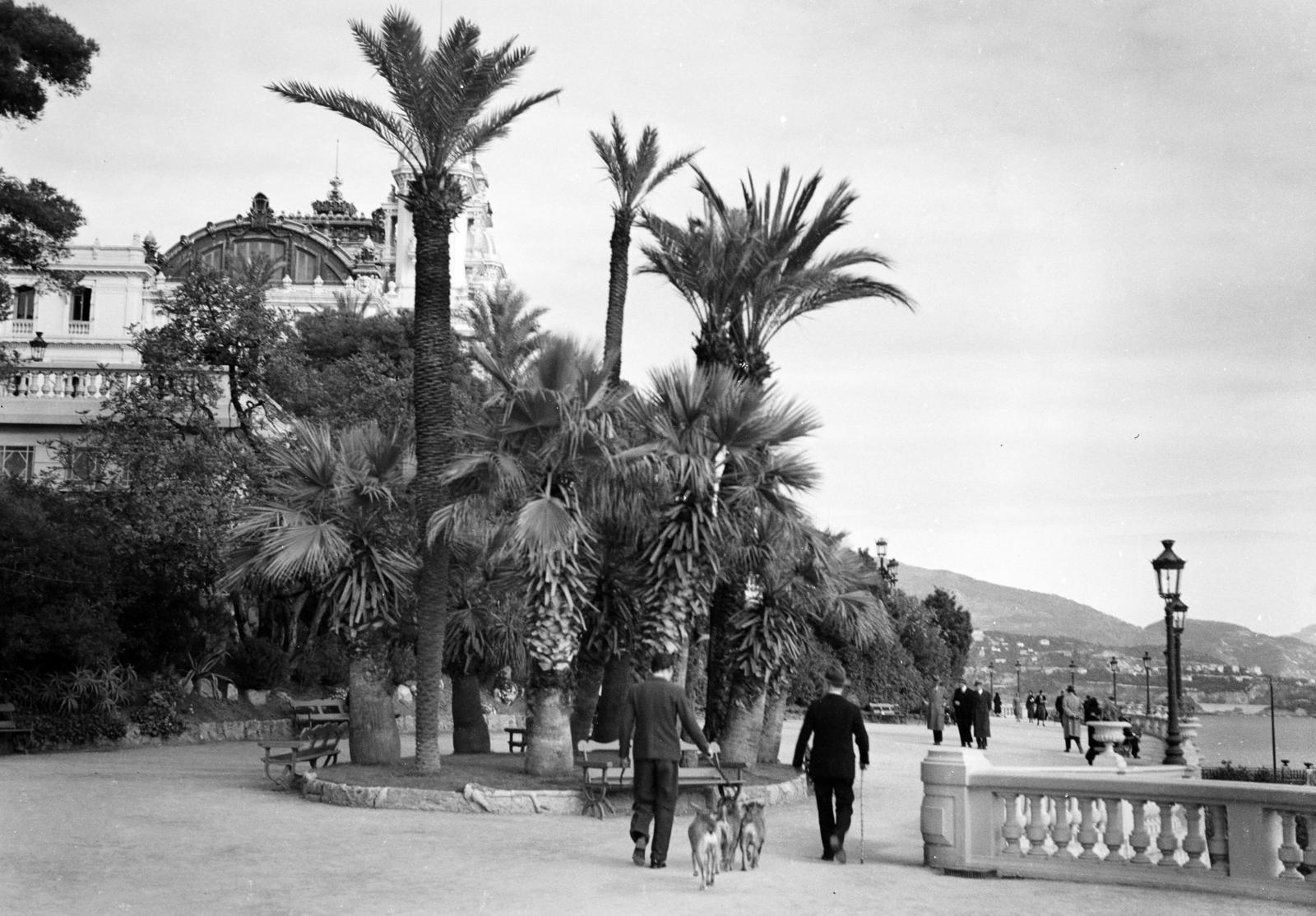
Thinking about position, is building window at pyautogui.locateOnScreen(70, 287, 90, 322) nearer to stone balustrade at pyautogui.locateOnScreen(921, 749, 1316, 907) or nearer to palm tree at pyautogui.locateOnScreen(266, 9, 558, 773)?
palm tree at pyautogui.locateOnScreen(266, 9, 558, 773)

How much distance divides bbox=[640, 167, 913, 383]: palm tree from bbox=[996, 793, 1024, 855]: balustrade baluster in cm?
892

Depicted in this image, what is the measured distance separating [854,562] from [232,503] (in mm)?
13507

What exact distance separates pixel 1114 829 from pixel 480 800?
7192 mm

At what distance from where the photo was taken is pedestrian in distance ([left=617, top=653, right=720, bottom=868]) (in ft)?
37.3

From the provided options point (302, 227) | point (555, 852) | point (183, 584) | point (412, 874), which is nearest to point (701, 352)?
point (555, 852)

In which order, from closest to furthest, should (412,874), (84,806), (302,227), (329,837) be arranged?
(412,874) < (329,837) < (84,806) < (302,227)

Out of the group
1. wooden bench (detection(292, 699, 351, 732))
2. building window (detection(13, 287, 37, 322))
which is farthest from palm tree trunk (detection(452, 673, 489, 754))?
building window (detection(13, 287, 37, 322))

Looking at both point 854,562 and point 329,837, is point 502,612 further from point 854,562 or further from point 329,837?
point 329,837

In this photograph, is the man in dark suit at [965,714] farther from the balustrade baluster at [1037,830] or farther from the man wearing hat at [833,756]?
the balustrade baluster at [1037,830]

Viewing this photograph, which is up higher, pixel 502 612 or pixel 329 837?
pixel 502 612

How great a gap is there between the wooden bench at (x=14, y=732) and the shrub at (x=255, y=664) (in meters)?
7.07

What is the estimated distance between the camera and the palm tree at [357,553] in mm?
17406

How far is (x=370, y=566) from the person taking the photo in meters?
17.5

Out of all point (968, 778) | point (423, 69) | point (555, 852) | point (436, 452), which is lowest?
point (555, 852)
